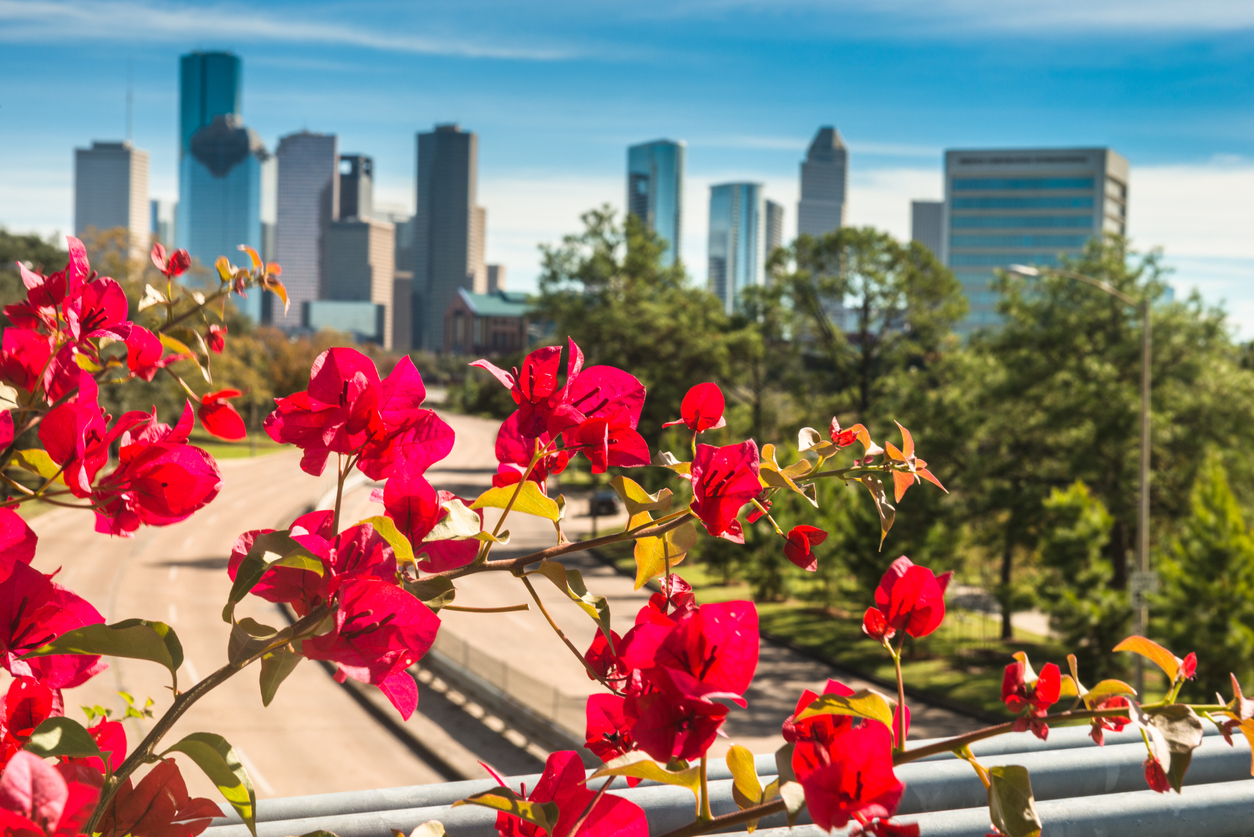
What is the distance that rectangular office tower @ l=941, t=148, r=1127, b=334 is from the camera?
12088cm

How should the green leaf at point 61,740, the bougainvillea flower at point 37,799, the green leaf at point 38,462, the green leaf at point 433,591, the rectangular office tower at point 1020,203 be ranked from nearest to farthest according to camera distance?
the bougainvillea flower at point 37,799 → the green leaf at point 61,740 → the green leaf at point 433,591 → the green leaf at point 38,462 → the rectangular office tower at point 1020,203

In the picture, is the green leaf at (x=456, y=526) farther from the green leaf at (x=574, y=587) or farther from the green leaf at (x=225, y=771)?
the green leaf at (x=225, y=771)

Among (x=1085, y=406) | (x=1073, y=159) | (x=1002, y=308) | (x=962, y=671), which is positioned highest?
(x=1073, y=159)

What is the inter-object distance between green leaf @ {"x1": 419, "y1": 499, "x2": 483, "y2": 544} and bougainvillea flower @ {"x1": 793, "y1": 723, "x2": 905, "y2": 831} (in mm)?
317

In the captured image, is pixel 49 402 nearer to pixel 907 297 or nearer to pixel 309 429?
pixel 309 429

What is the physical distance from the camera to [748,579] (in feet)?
81.2

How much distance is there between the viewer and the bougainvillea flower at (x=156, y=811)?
743mm

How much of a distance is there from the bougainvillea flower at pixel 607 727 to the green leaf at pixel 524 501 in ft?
0.55

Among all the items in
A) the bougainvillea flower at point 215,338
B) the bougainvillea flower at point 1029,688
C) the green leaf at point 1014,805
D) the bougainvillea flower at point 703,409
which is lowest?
the green leaf at point 1014,805

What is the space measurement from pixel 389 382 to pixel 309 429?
3.0 inches

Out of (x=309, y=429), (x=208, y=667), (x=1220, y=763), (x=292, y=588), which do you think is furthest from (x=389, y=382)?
(x=208, y=667)

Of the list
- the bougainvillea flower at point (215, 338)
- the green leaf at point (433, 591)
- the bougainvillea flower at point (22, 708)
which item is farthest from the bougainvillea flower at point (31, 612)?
the bougainvillea flower at point (215, 338)

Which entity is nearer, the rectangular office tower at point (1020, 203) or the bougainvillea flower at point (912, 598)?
the bougainvillea flower at point (912, 598)

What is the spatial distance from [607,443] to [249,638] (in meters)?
0.33
